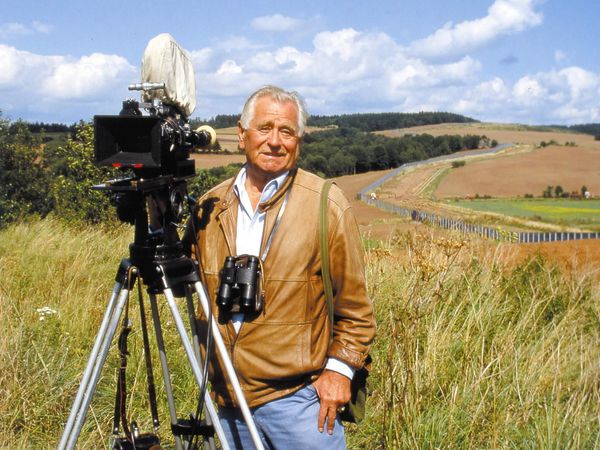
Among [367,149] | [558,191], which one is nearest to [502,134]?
[558,191]

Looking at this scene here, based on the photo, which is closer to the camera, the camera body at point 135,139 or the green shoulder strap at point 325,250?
the camera body at point 135,139

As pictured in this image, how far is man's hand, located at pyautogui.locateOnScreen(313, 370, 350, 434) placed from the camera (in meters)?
2.08

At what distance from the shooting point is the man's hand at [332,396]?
2078 mm

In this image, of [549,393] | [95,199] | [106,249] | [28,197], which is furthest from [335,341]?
[28,197]

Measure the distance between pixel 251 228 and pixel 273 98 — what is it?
0.45 m

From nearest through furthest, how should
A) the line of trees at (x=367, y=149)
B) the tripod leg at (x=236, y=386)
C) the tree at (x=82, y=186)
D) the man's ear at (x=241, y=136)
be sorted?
the tripod leg at (x=236, y=386), the man's ear at (x=241, y=136), the tree at (x=82, y=186), the line of trees at (x=367, y=149)

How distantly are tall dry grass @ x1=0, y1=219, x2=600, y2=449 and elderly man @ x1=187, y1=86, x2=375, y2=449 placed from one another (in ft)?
2.75

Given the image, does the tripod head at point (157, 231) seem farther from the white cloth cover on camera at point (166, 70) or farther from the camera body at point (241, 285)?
the white cloth cover on camera at point (166, 70)

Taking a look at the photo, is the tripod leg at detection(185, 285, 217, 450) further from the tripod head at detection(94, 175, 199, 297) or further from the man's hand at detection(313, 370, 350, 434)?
the man's hand at detection(313, 370, 350, 434)

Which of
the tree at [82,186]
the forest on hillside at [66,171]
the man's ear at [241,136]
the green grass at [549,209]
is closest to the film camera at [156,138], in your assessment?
the man's ear at [241,136]

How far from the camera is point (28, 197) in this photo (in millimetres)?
21031

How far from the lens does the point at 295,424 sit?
2.07 metres

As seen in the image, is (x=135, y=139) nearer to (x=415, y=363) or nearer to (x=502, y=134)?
(x=415, y=363)

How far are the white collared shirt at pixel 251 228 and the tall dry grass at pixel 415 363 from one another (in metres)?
0.84
